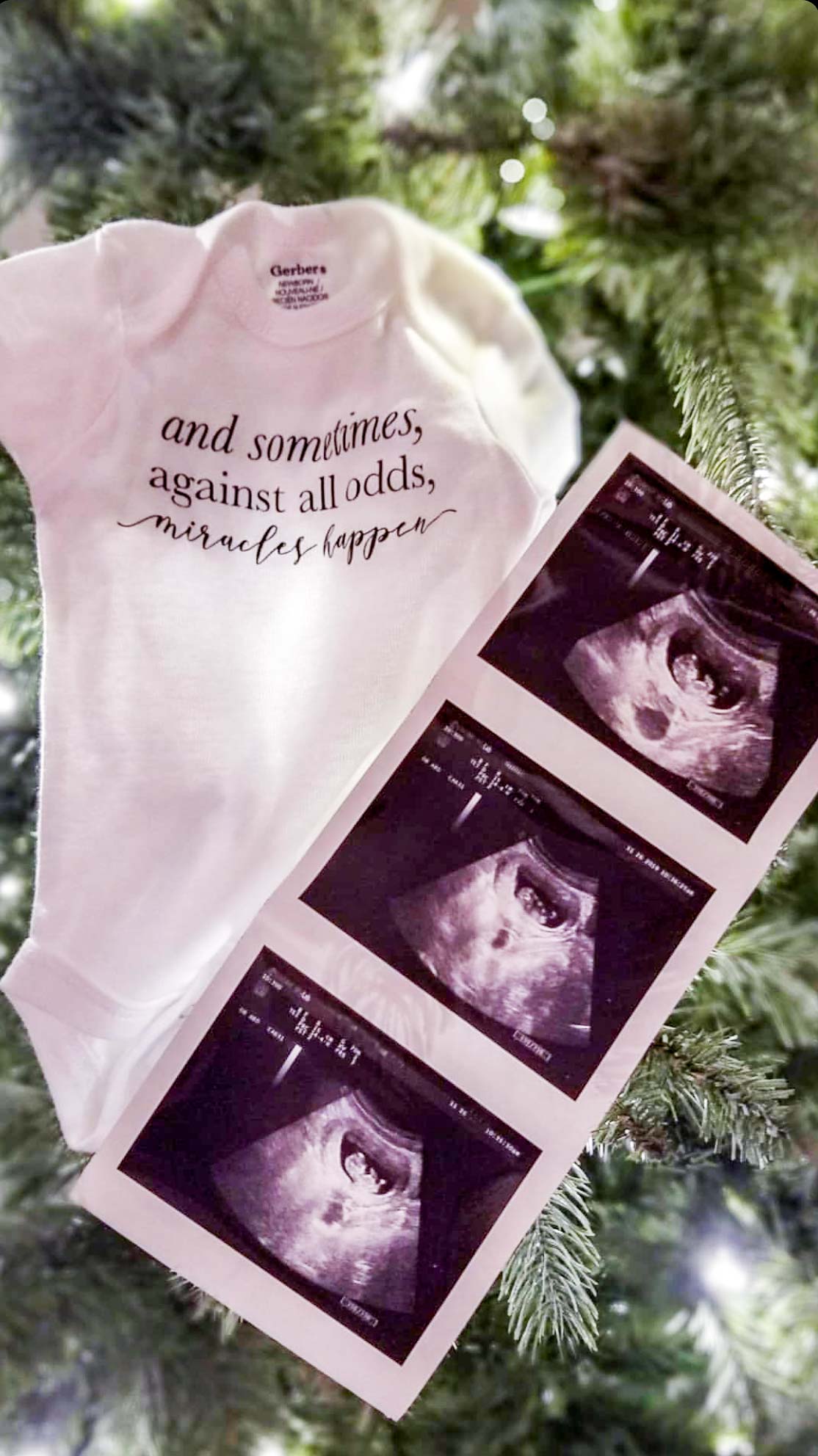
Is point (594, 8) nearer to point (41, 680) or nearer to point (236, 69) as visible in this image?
point (236, 69)

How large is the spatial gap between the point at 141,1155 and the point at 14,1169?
0.17 meters

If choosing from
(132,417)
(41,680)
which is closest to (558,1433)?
(41,680)

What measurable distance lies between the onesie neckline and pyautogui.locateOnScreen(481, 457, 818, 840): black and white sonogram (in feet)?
0.68

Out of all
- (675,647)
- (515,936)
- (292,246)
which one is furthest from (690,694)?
(292,246)

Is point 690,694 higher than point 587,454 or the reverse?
the reverse

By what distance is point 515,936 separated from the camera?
43 cm

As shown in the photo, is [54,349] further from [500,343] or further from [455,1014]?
[455,1014]

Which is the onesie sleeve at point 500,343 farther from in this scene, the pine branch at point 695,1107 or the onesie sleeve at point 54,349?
the pine branch at point 695,1107

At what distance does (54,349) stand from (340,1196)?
44cm

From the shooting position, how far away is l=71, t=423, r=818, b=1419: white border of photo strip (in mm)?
424

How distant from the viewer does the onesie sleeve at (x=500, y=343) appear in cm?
59

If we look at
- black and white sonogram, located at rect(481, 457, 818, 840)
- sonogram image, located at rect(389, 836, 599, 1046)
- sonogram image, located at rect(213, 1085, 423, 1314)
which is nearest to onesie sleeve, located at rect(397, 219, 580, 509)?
black and white sonogram, located at rect(481, 457, 818, 840)

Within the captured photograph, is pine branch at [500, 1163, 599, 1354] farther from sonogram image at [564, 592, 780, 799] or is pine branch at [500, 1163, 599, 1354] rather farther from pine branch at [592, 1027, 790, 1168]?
sonogram image at [564, 592, 780, 799]

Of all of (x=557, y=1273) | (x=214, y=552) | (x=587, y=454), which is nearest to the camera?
(x=557, y=1273)
